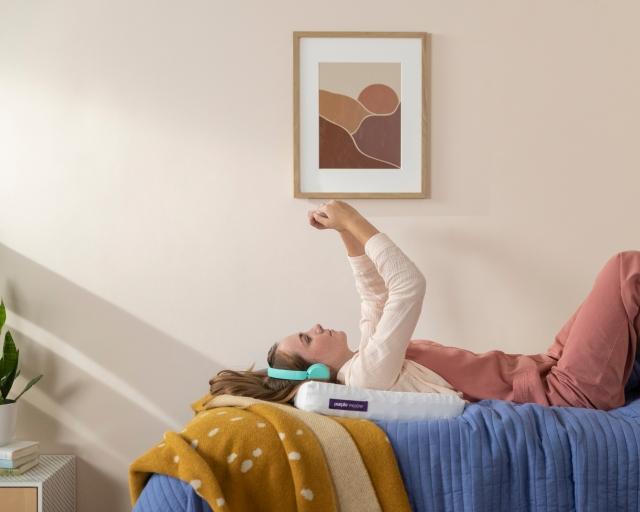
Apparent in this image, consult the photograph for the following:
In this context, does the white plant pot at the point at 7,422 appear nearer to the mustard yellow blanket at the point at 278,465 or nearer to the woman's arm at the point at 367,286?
the mustard yellow blanket at the point at 278,465

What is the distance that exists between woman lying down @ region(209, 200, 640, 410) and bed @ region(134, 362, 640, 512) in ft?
0.97

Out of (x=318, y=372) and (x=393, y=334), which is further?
(x=318, y=372)

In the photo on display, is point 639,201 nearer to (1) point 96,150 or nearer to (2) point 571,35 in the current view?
(2) point 571,35

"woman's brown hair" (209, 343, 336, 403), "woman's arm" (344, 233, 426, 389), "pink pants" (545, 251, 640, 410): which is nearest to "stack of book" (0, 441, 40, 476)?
"woman's brown hair" (209, 343, 336, 403)

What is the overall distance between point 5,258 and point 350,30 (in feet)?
4.79

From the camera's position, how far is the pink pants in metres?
2.06

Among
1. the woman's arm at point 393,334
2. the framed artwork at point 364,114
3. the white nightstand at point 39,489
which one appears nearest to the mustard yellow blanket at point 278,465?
the woman's arm at point 393,334

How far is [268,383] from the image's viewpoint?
2.18m

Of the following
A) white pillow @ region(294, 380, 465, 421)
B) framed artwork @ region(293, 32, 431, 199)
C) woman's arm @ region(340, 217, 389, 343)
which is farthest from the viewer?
framed artwork @ region(293, 32, 431, 199)

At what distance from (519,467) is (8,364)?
1.68 m

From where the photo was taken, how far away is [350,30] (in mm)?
2684

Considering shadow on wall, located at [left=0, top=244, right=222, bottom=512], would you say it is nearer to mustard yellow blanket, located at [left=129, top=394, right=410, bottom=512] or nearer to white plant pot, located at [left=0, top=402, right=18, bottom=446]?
white plant pot, located at [left=0, top=402, right=18, bottom=446]

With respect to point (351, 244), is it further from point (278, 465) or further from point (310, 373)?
point (278, 465)

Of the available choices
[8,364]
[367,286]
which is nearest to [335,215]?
[367,286]
